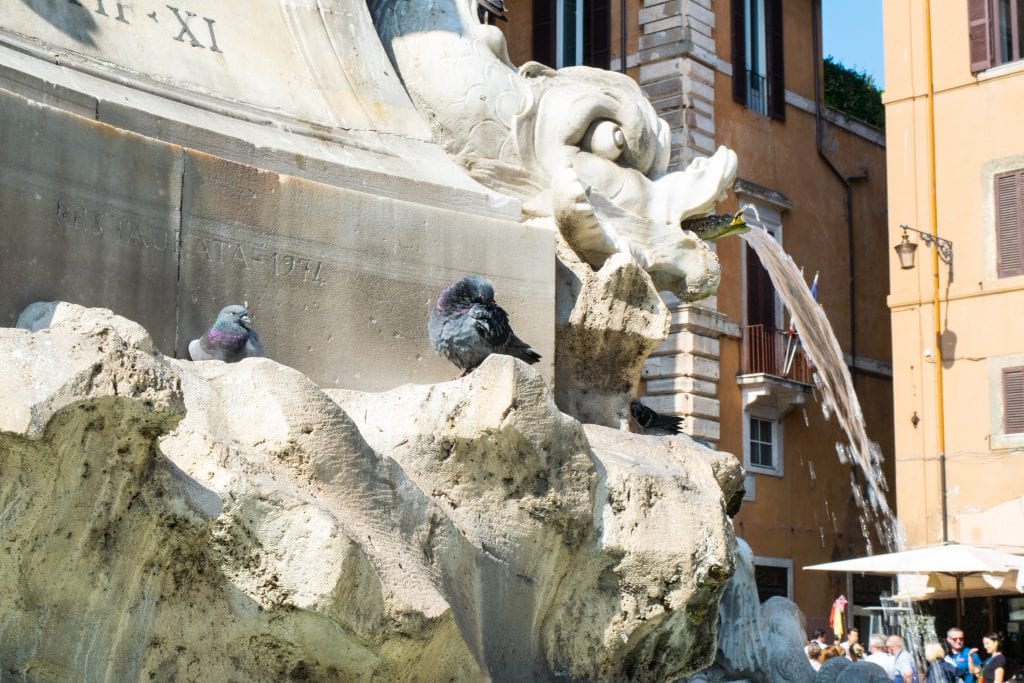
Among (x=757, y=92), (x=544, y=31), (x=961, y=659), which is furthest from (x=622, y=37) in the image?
(x=961, y=659)

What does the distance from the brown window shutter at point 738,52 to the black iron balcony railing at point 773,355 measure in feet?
10.9

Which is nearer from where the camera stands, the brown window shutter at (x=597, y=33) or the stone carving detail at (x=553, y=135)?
the stone carving detail at (x=553, y=135)

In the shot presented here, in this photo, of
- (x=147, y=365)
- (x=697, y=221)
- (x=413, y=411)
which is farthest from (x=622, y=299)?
(x=147, y=365)

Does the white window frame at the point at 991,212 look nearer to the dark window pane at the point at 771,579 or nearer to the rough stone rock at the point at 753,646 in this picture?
the dark window pane at the point at 771,579

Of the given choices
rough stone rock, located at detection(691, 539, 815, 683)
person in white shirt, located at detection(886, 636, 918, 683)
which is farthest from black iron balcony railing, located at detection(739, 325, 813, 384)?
rough stone rock, located at detection(691, 539, 815, 683)

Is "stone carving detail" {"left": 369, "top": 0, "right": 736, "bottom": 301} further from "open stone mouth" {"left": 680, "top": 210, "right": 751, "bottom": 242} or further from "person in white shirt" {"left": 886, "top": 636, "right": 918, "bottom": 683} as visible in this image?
"person in white shirt" {"left": 886, "top": 636, "right": 918, "bottom": 683}

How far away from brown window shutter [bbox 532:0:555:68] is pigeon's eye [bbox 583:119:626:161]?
67.4ft

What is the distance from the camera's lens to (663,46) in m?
25.9

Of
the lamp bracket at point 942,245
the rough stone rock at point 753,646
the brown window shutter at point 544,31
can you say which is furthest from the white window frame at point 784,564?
the rough stone rock at point 753,646

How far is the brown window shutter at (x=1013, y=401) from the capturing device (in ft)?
77.4

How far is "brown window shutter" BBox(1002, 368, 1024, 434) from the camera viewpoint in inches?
928

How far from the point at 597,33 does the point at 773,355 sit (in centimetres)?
509

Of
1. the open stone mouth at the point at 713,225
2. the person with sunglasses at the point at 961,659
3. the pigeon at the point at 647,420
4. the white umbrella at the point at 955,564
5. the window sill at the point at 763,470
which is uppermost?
the window sill at the point at 763,470

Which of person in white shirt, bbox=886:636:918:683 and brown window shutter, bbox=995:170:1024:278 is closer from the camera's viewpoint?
person in white shirt, bbox=886:636:918:683
